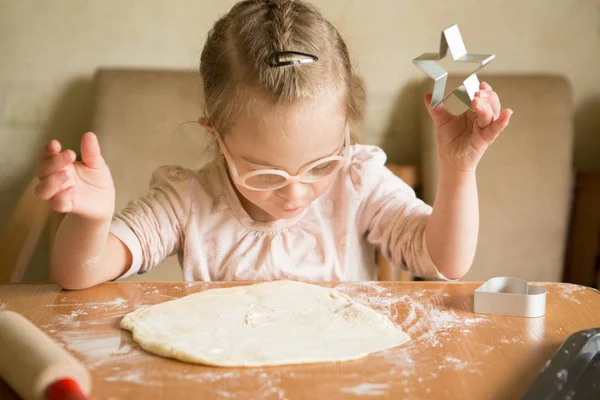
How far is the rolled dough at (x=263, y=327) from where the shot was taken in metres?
0.78

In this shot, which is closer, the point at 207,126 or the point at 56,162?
the point at 56,162

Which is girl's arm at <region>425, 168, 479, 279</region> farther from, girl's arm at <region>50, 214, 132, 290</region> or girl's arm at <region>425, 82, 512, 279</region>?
girl's arm at <region>50, 214, 132, 290</region>

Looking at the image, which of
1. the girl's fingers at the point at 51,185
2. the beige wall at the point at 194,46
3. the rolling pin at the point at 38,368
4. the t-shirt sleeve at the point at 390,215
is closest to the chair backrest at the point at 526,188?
the beige wall at the point at 194,46

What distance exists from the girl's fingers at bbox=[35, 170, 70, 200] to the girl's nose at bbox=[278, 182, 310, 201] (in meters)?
0.33

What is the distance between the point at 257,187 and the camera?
1.08 metres

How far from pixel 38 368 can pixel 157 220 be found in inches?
21.9

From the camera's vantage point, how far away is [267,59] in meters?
1.04

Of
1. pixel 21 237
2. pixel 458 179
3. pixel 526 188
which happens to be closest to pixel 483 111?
pixel 458 179

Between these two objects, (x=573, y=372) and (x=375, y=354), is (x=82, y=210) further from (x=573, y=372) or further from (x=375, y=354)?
(x=573, y=372)

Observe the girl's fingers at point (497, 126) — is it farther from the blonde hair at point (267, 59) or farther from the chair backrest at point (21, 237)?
the chair backrest at point (21, 237)

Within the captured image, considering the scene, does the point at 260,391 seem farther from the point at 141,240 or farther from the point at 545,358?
the point at 141,240

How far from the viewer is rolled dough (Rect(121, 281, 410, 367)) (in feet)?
2.56

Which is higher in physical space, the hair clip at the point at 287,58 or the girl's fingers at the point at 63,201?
the hair clip at the point at 287,58

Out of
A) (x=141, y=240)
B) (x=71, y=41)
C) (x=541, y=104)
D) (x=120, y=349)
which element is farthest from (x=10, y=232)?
(x=541, y=104)
